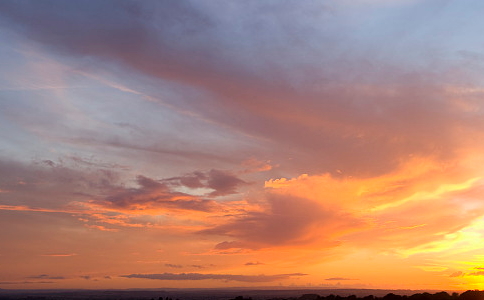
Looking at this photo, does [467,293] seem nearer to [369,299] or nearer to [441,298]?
[441,298]

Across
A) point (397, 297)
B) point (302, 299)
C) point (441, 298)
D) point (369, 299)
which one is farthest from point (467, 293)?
point (302, 299)

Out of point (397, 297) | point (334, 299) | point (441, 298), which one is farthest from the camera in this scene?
point (334, 299)

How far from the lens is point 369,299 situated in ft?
266

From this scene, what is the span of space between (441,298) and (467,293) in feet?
16.0

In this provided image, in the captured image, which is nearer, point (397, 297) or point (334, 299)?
point (397, 297)

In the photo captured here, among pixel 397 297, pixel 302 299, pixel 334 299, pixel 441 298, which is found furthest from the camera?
pixel 302 299

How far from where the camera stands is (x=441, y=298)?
70.8 meters

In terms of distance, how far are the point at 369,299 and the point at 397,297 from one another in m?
5.12

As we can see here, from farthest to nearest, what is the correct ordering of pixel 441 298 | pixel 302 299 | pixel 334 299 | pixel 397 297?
pixel 302 299 → pixel 334 299 → pixel 397 297 → pixel 441 298

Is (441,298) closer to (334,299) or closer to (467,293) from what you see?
(467,293)

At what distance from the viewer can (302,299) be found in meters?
118

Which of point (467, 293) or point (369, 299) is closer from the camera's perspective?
point (467, 293)

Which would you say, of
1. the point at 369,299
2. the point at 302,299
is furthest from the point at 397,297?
the point at 302,299

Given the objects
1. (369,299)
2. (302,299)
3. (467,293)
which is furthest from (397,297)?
(302,299)
